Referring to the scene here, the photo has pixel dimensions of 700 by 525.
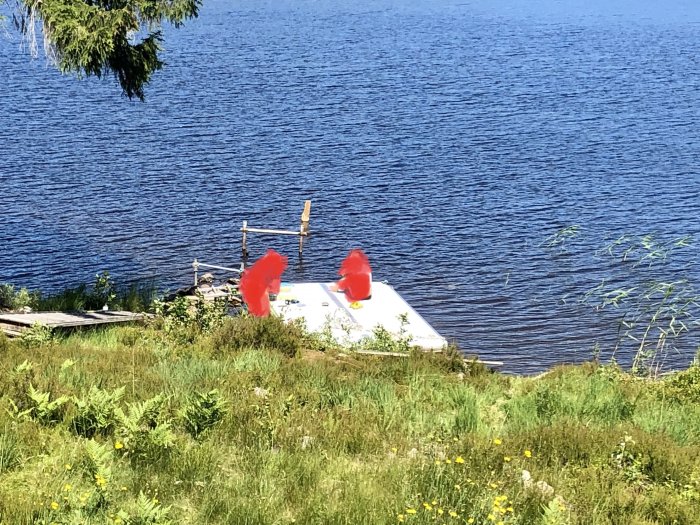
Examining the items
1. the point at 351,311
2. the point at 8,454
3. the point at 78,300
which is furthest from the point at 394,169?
the point at 8,454

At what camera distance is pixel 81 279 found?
29906mm

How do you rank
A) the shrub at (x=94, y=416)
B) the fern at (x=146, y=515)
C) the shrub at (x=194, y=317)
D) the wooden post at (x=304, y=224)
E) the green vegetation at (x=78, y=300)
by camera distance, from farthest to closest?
1. the wooden post at (x=304, y=224)
2. the green vegetation at (x=78, y=300)
3. the shrub at (x=194, y=317)
4. the shrub at (x=94, y=416)
5. the fern at (x=146, y=515)

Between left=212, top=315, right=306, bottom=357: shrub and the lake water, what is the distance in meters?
10.0

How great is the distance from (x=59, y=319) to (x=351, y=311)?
34.6 ft

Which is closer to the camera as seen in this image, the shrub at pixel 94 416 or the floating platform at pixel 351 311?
the shrub at pixel 94 416

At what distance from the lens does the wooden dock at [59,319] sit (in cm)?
1605

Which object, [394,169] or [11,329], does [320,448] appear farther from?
[394,169]

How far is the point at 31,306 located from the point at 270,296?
7.64 metres

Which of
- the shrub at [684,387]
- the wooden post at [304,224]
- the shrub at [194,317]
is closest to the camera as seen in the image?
the shrub at [684,387]

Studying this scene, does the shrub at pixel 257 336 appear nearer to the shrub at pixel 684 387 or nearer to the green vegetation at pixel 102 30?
the shrub at pixel 684 387

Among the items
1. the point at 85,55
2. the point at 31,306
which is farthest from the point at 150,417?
the point at 31,306

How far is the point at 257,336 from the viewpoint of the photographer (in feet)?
49.3

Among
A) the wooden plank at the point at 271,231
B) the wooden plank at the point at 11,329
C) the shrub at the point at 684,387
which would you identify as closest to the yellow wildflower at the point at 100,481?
the shrub at the point at 684,387

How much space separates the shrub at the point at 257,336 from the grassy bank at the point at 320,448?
2.43m
